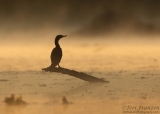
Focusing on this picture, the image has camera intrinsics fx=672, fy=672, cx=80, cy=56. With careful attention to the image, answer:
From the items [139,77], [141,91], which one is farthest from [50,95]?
[139,77]

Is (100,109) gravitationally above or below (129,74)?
below

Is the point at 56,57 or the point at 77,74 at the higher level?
the point at 56,57

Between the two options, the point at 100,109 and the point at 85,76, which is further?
the point at 85,76

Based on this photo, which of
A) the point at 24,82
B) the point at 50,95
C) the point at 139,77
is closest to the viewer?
the point at 50,95

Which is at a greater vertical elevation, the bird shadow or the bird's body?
the bird's body

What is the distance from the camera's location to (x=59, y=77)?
27.8 metres

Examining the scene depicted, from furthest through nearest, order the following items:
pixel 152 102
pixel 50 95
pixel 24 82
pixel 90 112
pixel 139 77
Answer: pixel 139 77 → pixel 24 82 → pixel 50 95 → pixel 152 102 → pixel 90 112

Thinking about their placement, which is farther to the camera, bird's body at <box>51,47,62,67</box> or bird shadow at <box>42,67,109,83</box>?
bird's body at <box>51,47,62,67</box>

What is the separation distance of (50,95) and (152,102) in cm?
360

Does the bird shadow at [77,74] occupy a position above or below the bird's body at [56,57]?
below

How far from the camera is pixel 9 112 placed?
59.6 ft

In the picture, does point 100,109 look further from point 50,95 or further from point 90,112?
point 50,95

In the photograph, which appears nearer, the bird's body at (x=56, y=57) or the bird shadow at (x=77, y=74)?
the bird shadow at (x=77, y=74)

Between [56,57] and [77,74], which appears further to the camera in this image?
[56,57]
